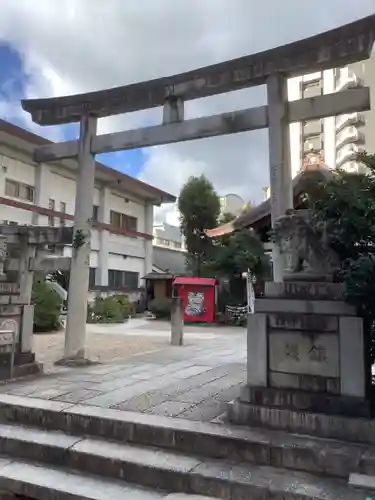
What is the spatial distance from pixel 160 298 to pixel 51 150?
1592cm

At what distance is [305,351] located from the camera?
397 cm

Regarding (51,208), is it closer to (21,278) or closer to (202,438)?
(21,278)

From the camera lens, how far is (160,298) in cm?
2372

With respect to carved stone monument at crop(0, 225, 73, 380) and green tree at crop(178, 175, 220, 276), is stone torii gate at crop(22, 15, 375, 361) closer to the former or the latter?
carved stone monument at crop(0, 225, 73, 380)

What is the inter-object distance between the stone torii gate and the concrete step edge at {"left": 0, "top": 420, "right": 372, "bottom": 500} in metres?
2.73

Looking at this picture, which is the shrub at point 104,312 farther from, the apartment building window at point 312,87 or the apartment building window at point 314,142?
the apartment building window at point 312,87

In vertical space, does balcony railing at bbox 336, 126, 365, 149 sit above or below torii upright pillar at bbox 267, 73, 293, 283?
above

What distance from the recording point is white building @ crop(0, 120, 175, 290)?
18000 millimetres

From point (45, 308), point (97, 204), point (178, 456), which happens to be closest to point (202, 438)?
point (178, 456)

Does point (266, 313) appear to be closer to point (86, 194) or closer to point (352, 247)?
point (352, 247)

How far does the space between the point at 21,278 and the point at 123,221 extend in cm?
1946

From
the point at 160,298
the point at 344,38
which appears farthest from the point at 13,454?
the point at 160,298

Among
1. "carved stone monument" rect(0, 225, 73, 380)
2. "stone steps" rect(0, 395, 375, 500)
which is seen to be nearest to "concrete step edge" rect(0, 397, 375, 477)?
"stone steps" rect(0, 395, 375, 500)

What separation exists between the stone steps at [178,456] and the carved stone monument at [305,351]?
0.22 meters
